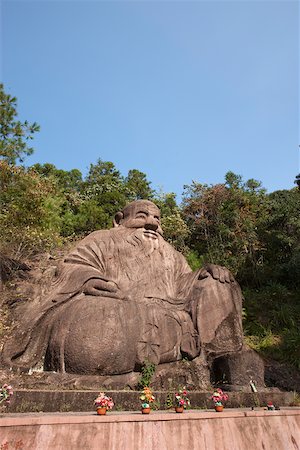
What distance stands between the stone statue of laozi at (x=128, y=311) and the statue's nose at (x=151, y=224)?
18 mm

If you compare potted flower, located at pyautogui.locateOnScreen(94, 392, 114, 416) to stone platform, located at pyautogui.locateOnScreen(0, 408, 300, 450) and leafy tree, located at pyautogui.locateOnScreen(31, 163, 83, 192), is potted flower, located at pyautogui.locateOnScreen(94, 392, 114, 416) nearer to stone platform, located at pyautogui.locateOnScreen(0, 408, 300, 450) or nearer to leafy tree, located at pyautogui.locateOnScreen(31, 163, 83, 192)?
stone platform, located at pyautogui.locateOnScreen(0, 408, 300, 450)

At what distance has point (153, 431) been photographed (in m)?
2.92

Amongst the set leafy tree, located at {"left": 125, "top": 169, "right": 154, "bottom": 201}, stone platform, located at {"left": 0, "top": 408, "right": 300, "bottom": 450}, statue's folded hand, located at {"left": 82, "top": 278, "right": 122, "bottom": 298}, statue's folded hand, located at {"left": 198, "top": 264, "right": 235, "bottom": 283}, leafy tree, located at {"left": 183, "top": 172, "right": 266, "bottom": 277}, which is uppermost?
leafy tree, located at {"left": 125, "top": 169, "right": 154, "bottom": 201}

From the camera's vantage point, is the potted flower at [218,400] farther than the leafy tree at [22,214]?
No

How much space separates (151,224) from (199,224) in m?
13.3

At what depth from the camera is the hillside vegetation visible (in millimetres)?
11281

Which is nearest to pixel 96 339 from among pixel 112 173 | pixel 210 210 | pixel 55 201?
pixel 55 201

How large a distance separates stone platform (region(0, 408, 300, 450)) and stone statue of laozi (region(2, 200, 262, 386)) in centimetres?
127

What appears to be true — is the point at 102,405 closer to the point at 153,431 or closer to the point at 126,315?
the point at 153,431

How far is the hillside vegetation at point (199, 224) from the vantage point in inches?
444

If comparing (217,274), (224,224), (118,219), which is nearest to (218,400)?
(217,274)

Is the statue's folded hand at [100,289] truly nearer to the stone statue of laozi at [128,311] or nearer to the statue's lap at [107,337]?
the stone statue of laozi at [128,311]

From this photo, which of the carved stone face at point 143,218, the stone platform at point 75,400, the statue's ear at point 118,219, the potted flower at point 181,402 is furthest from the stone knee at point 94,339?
the statue's ear at point 118,219

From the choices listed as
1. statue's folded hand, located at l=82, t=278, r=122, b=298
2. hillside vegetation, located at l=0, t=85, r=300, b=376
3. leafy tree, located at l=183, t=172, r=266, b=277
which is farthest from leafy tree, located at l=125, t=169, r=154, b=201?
statue's folded hand, located at l=82, t=278, r=122, b=298
